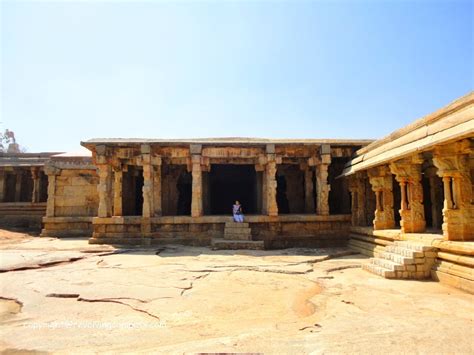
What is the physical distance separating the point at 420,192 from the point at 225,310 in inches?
233

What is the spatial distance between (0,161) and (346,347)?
22636mm

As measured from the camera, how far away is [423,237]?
684 cm

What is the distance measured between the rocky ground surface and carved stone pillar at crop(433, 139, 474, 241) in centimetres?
127

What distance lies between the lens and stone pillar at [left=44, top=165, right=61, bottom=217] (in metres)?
15.1

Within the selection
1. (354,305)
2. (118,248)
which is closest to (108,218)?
(118,248)

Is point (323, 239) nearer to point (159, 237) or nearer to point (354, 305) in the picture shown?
point (159, 237)

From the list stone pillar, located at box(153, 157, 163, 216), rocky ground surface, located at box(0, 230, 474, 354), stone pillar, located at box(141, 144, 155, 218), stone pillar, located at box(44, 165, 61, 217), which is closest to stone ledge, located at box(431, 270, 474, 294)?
rocky ground surface, located at box(0, 230, 474, 354)

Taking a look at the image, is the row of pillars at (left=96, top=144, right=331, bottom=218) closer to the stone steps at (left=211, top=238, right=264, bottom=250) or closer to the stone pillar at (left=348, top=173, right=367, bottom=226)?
the stone pillar at (left=348, top=173, right=367, bottom=226)

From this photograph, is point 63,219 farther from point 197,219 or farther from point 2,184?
point 2,184

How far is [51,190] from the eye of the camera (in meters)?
15.3

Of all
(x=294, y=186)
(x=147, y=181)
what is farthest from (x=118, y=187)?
(x=294, y=186)

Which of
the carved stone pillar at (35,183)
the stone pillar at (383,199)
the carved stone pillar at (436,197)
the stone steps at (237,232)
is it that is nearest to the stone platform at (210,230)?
the stone steps at (237,232)

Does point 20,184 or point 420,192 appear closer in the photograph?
point 420,192

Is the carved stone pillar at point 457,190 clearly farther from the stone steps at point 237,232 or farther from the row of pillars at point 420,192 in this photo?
the stone steps at point 237,232
